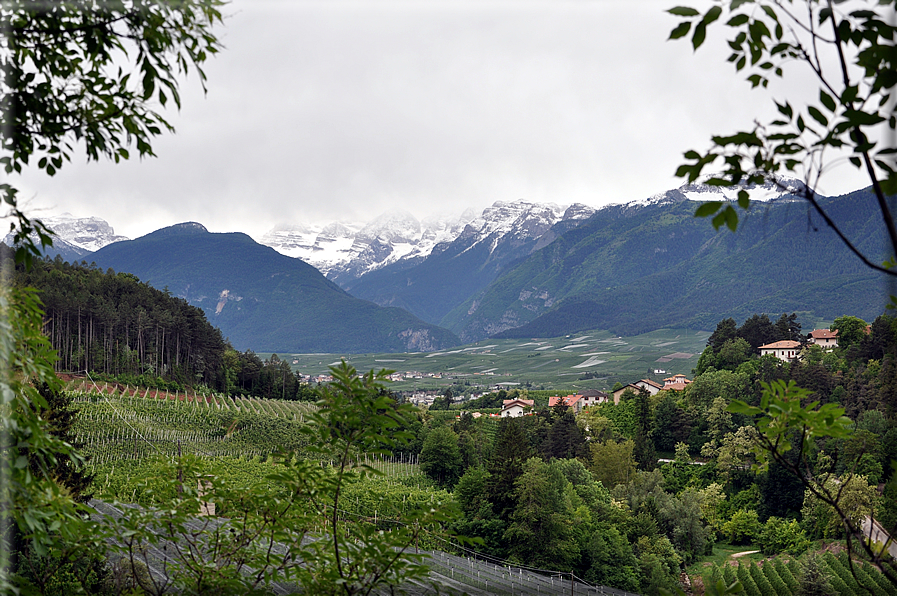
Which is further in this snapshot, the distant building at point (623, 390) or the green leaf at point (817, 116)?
the distant building at point (623, 390)

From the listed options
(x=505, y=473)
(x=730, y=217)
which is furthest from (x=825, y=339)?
(x=730, y=217)

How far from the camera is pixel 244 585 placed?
3.24 meters

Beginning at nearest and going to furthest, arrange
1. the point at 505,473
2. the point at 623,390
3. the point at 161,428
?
the point at 505,473, the point at 161,428, the point at 623,390

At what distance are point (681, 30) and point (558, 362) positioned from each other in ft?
493

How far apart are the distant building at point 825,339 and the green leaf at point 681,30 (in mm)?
56776

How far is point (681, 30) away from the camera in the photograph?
159cm

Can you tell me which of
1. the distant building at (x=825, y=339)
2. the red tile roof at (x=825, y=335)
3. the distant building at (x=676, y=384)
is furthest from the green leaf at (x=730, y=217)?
the red tile roof at (x=825, y=335)

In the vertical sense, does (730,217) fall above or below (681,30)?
below

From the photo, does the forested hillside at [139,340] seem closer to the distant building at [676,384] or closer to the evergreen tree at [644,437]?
the evergreen tree at [644,437]

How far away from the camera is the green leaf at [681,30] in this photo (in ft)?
5.15

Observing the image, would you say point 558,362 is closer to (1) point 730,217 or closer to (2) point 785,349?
(2) point 785,349

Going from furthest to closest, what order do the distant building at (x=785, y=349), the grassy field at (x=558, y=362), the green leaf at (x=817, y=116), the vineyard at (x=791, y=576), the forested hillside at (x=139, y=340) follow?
the grassy field at (x=558, y=362) → the distant building at (x=785, y=349) → the forested hillside at (x=139, y=340) → the vineyard at (x=791, y=576) → the green leaf at (x=817, y=116)

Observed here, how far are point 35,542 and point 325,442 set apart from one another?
3.86ft

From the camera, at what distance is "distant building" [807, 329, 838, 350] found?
166 feet
